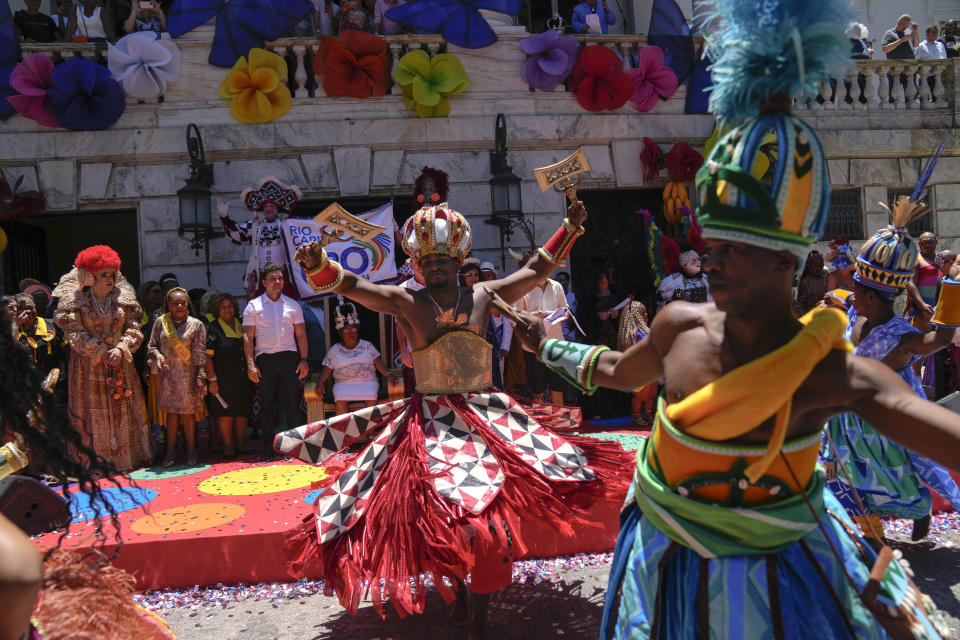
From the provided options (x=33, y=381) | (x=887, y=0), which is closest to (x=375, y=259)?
(x=33, y=381)

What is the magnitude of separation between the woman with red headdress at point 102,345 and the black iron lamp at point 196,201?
2925 millimetres

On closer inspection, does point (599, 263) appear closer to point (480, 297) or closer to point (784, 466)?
point (480, 297)

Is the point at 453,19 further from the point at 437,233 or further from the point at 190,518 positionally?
the point at 190,518

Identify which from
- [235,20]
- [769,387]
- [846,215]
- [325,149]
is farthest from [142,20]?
[846,215]

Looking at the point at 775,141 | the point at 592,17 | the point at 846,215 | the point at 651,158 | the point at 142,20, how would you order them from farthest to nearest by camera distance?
1. the point at 846,215
2. the point at 592,17
3. the point at 651,158
4. the point at 142,20
5. the point at 775,141

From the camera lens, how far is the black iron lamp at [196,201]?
32.3ft

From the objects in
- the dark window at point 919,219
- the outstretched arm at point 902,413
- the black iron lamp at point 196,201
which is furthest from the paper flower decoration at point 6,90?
the dark window at point 919,219

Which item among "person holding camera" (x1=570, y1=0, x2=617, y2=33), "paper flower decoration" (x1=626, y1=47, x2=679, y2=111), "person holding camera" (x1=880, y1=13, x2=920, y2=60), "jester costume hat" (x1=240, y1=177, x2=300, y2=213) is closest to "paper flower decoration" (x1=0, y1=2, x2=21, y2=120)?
"jester costume hat" (x1=240, y1=177, x2=300, y2=213)

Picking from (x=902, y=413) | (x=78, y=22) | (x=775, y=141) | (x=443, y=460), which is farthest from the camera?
(x=78, y=22)

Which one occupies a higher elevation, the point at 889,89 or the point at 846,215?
the point at 889,89

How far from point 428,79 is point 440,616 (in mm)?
8488

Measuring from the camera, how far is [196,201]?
32.3 feet

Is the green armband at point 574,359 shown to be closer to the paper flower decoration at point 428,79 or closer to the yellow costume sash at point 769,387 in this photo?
the yellow costume sash at point 769,387

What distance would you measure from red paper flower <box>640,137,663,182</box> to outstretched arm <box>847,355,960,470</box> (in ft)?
32.4
